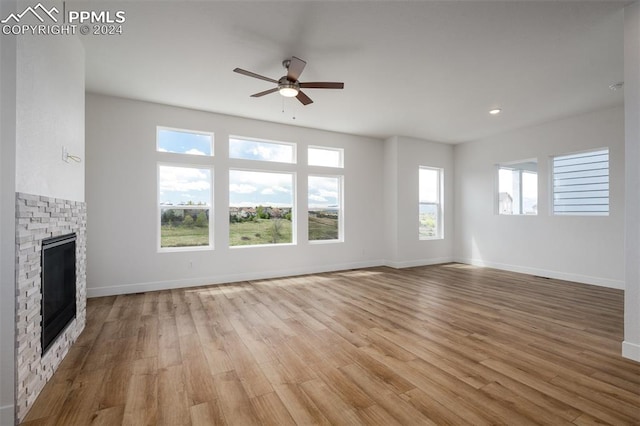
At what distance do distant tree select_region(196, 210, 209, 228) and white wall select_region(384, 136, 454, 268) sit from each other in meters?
4.00

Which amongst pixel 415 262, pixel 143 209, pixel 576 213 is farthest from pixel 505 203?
pixel 143 209

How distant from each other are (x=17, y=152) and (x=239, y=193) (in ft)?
11.9

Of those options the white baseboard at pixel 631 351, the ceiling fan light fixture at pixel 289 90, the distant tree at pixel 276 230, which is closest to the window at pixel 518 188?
the white baseboard at pixel 631 351

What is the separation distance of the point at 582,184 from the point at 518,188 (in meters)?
1.13

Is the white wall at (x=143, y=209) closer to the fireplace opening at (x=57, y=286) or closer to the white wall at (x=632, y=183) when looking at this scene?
the fireplace opening at (x=57, y=286)

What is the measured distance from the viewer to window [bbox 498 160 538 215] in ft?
19.5

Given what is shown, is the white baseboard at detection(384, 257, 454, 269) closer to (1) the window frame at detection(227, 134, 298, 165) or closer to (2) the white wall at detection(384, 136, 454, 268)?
(2) the white wall at detection(384, 136, 454, 268)

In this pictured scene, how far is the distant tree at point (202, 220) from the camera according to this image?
198 inches

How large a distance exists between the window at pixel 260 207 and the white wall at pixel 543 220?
437 centimetres

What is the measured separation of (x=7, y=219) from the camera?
1.72m

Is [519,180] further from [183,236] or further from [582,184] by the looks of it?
[183,236]

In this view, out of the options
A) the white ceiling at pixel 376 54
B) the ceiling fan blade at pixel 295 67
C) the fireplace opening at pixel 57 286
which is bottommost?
the fireplace opening at pixel 57 286

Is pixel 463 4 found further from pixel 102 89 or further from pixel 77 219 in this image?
pixel 102 89

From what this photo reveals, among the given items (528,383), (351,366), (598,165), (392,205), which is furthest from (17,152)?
(598,165)
